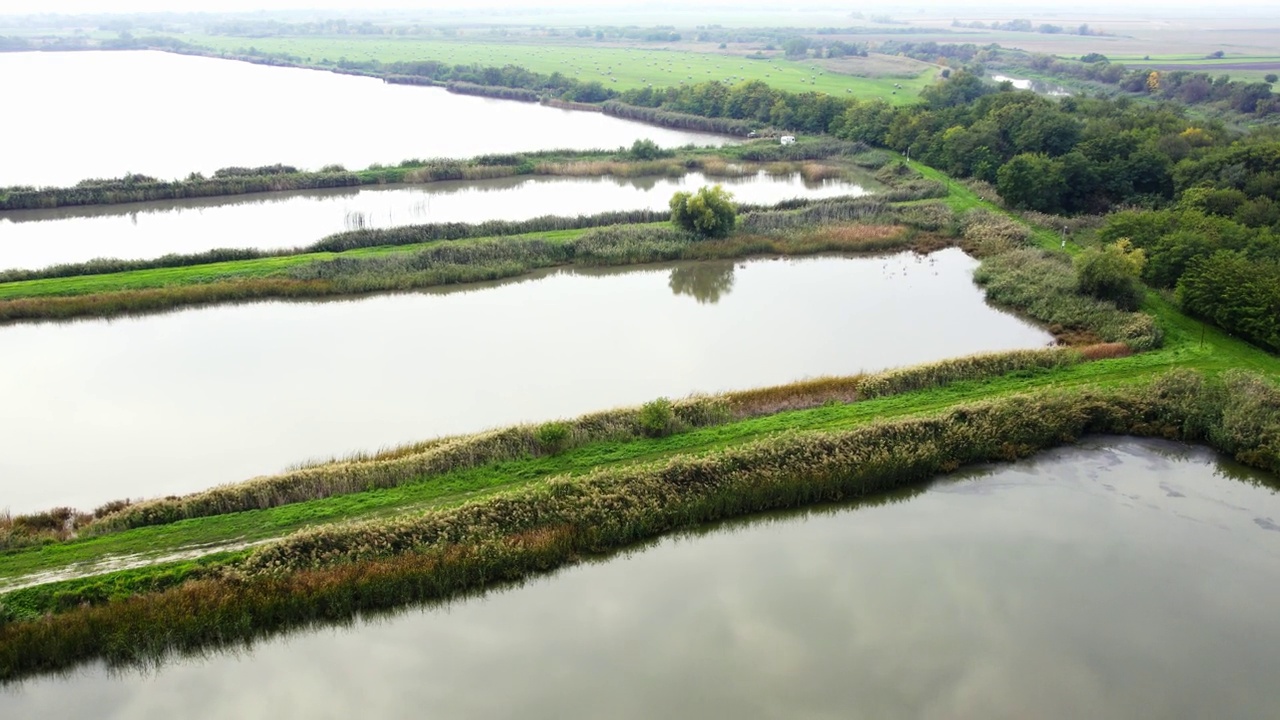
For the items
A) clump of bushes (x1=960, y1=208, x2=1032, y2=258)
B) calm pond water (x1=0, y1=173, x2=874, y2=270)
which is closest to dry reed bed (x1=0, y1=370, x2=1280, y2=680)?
clump of bushes (x1=960, y1=208, x2=1032, y2=258)

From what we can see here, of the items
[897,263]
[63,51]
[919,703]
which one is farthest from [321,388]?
[63,51]

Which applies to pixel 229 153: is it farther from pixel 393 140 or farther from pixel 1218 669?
pixel 1218 669

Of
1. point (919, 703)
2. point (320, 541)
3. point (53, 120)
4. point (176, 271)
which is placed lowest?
point (919, 703)

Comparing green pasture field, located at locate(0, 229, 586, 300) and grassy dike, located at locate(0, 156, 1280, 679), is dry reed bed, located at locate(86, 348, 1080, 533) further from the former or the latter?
green pasture field, located at locate(0, 229, 586, 300)

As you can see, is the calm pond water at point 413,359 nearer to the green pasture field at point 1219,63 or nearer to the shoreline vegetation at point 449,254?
the shoreline vegetation at point 449,254

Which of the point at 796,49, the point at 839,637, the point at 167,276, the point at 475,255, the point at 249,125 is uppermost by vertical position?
the point at 796,49

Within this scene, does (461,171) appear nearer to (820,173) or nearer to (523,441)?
(820,173)

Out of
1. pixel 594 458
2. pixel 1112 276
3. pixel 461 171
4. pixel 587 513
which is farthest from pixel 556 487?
pixel 461 171

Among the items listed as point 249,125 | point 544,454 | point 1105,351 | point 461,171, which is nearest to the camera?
point 544,454
